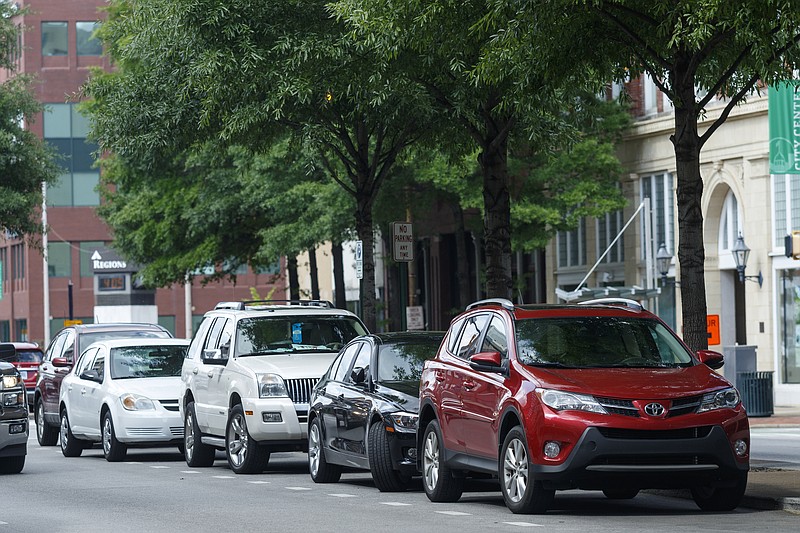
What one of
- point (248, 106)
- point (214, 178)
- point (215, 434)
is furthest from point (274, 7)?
point (214, 178)

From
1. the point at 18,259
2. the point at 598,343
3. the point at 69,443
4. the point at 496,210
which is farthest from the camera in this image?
the point at 18,259

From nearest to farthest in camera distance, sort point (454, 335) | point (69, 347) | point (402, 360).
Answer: point (454, 335)
point (402, 360)
point (69, 347)

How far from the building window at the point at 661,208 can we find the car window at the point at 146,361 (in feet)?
56.6

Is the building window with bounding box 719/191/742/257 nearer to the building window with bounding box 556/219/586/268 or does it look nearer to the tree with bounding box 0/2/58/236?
the building window with bounding box 556/219/586/268

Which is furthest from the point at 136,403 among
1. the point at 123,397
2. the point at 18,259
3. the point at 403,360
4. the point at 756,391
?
the point at 18,259

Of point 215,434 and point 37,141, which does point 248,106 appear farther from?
point 37,141

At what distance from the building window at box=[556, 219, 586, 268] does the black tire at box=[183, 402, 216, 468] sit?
2216 centimetres

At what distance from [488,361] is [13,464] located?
9173 millimetres

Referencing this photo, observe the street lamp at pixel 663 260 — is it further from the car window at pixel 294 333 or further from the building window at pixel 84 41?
the building window at pixel 84 41

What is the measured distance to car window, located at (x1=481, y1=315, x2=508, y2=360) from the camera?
547 inches

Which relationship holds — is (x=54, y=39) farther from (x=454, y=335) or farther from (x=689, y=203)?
(x=454, y=335)

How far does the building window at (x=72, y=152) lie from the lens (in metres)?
88.7

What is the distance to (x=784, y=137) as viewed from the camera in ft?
101

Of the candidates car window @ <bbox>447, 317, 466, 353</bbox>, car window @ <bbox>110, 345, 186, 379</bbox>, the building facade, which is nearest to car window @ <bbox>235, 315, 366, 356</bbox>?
car window @ <bbox>110, 345, 186, 379</bbox>
